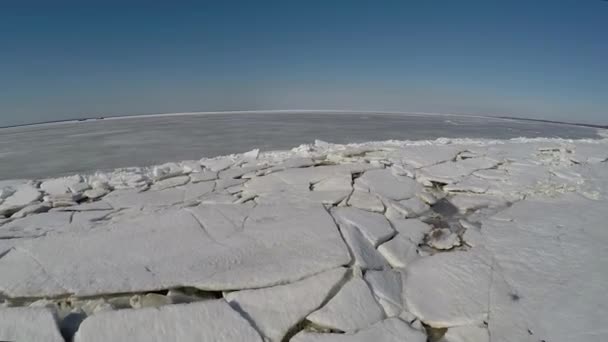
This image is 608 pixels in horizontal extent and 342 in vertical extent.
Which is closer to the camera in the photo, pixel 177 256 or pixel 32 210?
pixel 177 256

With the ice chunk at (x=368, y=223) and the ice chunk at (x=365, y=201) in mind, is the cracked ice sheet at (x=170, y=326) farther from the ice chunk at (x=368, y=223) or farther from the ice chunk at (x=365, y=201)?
the ice chunk at (x=365, y=201)

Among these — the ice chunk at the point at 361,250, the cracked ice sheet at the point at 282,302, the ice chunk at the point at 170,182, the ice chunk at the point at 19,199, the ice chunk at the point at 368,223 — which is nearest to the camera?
the cracked ice sheet at the point at 282,302

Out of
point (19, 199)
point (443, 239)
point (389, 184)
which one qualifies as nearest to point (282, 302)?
point (443, 239)

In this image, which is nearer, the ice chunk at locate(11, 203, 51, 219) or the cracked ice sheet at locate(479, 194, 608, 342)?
the cracked ice sheet at locate(479, 194, 608, 342)

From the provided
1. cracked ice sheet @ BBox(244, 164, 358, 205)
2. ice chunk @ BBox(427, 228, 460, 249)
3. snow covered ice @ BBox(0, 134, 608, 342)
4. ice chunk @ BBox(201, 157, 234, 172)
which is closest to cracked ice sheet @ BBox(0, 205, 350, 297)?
snow covered ice @ BBox(0, 134, 608, 342)

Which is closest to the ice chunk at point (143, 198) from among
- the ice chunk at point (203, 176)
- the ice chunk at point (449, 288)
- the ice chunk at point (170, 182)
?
the ice chunk at point (170, 182)

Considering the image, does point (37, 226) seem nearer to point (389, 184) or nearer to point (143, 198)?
point (143, 198)

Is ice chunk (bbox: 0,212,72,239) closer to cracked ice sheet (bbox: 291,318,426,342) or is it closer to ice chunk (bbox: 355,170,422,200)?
cracked ice sheet (bbox: 291,318,426,342)

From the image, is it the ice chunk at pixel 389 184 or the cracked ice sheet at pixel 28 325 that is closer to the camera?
the cracked ice sheet at pixel 28 325
